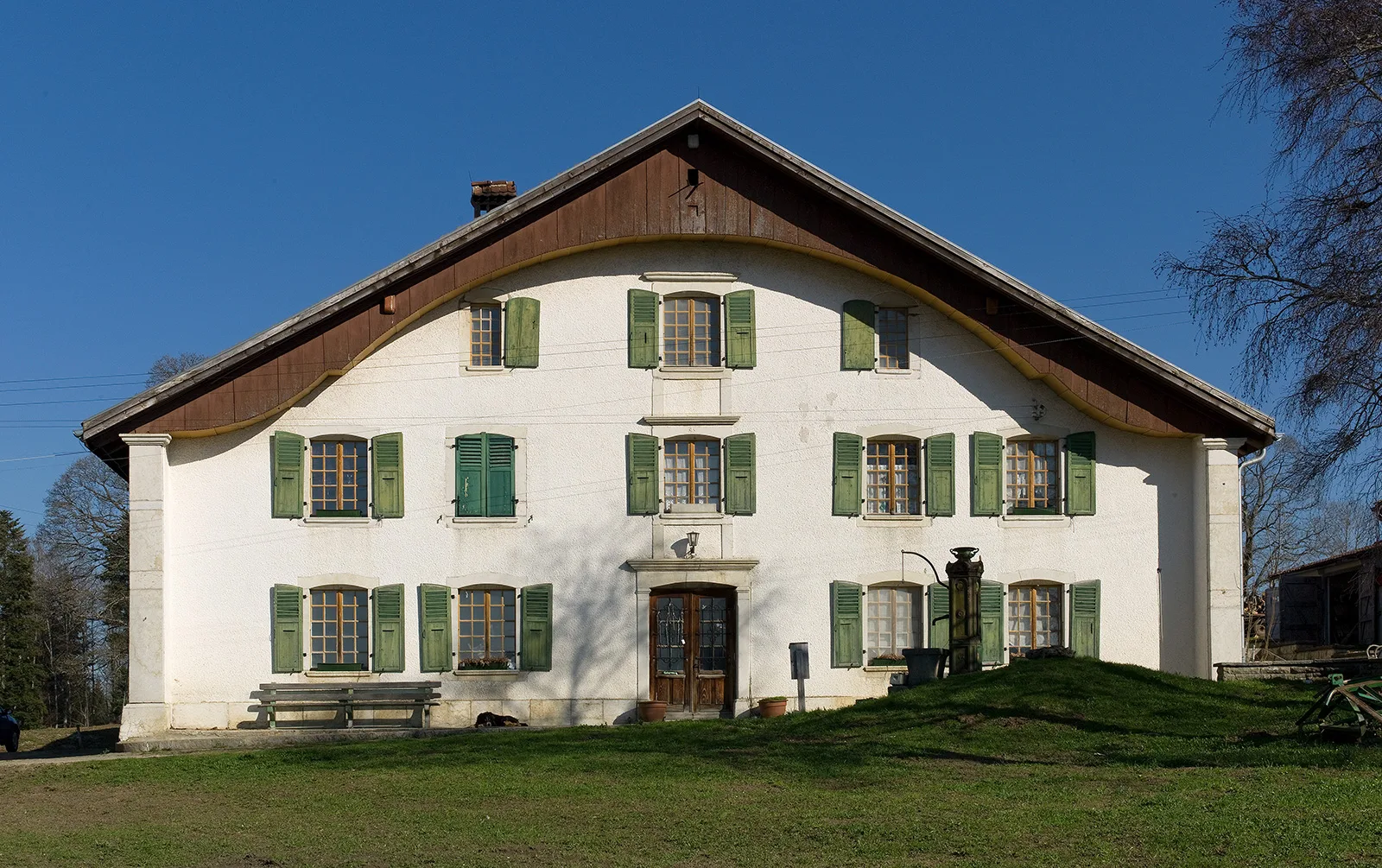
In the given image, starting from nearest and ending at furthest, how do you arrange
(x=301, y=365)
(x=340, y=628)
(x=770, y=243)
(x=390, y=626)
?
(x=301, y=365) → (x=390, y=626) → (x=340, y=628) → (x=770, y=243)

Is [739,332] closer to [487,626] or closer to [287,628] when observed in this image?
[487,626]

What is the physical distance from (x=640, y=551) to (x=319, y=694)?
212 inches

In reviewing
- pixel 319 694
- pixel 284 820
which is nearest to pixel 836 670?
pixel 319 694

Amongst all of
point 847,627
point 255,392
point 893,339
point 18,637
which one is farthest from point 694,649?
point 18,637

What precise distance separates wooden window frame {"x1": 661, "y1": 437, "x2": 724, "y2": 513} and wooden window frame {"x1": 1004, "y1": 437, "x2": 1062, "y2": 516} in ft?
15.2

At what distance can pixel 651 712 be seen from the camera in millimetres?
23359

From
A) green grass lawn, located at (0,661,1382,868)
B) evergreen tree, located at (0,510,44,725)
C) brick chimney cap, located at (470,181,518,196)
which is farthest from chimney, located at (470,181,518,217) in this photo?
evergreen tree, located at (0,510,44,725)

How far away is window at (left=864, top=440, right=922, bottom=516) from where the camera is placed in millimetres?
24484

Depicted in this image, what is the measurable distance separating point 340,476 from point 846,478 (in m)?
8.02

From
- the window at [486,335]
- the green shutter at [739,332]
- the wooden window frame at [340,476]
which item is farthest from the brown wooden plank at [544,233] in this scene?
the wooden window frame at [340,476]

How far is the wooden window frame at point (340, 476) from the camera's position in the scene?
2380cm

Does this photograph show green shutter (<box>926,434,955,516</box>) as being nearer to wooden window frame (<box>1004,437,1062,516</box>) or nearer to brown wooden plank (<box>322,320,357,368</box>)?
wooden window frame (<box>1004,437,1062,516</box>)

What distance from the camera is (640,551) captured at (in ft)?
79.0

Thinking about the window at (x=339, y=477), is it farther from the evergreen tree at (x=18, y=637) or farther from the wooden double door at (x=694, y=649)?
the evergreen tree at (x=18, y=637)
